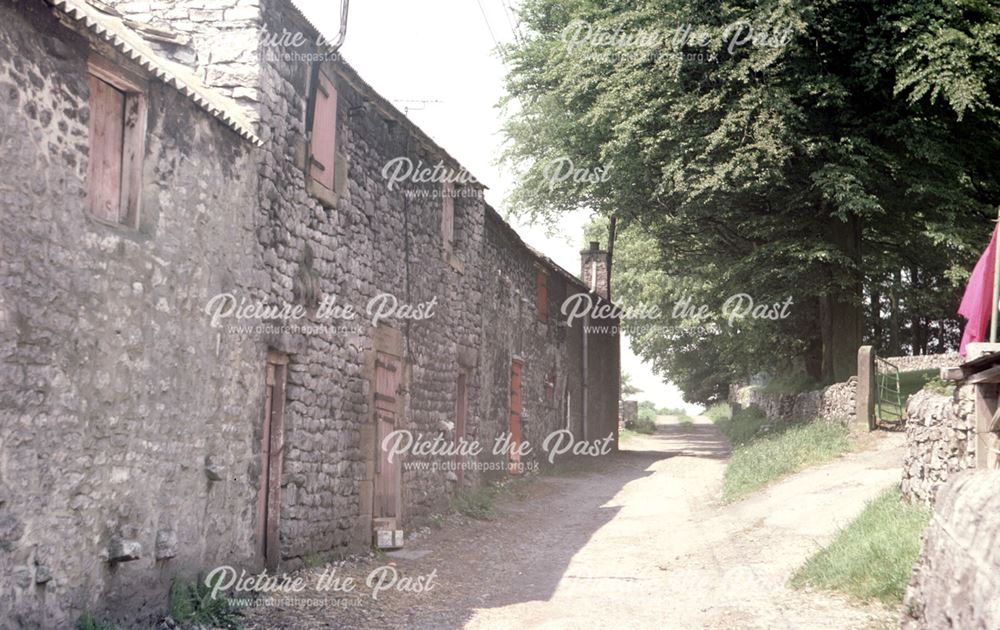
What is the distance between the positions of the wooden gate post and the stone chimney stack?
13.2 meters

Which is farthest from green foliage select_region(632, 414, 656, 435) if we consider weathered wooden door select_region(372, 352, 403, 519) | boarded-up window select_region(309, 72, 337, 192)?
boarded-up window select_region(309, 72, 337, 192)

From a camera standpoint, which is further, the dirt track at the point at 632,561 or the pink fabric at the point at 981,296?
the pink fabric at the point at 981,296

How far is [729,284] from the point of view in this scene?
20516mm

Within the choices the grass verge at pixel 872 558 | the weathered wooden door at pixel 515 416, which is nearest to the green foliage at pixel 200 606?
the grass verge at pixel 872 558

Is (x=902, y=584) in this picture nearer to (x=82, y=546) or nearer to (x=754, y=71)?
(x=82, y=546)

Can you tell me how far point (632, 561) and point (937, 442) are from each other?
3.70 metres

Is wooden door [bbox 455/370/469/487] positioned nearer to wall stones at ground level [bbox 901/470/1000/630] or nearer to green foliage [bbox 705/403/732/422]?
wall stones at ground level [bbox 901/470/1000/630]

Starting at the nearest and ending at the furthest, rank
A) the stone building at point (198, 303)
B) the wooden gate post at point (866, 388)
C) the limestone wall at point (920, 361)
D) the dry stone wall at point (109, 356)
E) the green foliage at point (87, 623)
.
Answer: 1. the dry stone wall at point (109, 356)
2. the stone building at point (198, 303)
3. the green foliage at point (87, 623)
4. the wooden gate post at point (866, 388)
5. the limestone wall at point (920, 361)

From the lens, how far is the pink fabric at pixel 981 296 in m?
9.02

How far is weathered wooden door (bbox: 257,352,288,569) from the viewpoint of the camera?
8.62 m

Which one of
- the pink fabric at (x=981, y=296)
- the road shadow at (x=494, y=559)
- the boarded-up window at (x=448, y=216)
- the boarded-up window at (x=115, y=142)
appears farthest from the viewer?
the boarded-up window at (x=448, y=216)

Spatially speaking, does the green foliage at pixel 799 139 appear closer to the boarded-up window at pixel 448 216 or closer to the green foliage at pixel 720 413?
the boarded-up window at pixel 448 216

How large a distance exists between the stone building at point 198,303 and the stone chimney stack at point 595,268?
16.0 metres

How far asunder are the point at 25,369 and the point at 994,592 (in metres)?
5.14
